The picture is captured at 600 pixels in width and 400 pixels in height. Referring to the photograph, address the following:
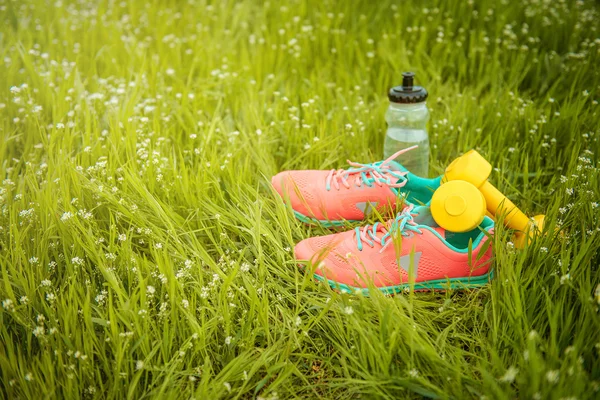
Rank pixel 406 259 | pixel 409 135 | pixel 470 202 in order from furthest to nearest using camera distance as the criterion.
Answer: pixel 409 135, pixel 406 259, pixel 470 202

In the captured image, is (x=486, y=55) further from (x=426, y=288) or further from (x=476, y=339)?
(x=476, y=339)

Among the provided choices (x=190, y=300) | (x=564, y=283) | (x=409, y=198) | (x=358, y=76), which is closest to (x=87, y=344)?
(x=190, y=300)

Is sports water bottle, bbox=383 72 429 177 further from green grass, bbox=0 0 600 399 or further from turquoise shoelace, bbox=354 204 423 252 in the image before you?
turquoise shoelace, bbox=354 204 423 252

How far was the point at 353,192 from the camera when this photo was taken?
2.99 meters

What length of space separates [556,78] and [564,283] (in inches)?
108

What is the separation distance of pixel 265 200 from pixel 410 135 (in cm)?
115

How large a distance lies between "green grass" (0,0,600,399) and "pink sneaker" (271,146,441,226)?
12cm

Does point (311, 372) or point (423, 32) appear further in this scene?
point (423, 32)

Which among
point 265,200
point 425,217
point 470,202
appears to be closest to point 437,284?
point 425,217

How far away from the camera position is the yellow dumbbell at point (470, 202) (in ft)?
8.07

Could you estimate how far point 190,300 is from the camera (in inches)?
93.2

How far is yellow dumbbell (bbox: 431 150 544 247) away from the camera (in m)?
2.46

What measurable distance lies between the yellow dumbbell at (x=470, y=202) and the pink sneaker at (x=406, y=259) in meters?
0.08

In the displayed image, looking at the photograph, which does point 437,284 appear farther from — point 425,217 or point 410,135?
point 410,135
